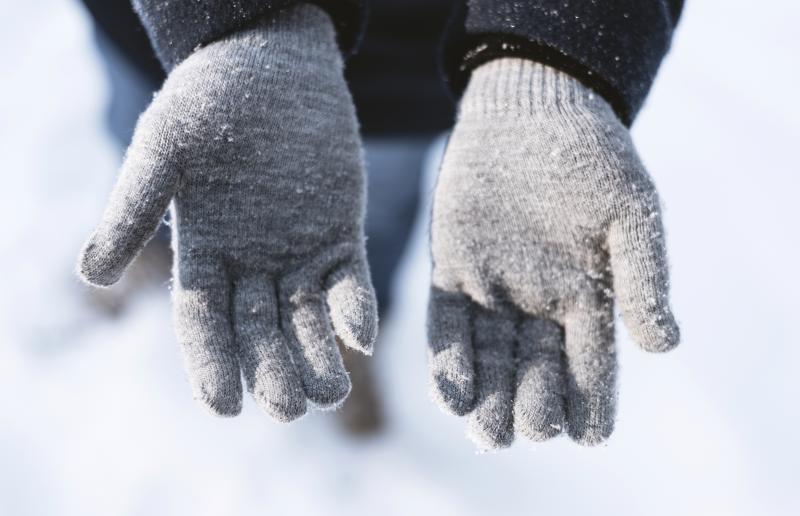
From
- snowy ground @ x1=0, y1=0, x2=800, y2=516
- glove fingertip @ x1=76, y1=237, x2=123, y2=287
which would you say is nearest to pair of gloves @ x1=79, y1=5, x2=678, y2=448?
glove fingertip @ x1=76, y1=237, x2=123, y2=287

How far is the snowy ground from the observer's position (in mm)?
1185

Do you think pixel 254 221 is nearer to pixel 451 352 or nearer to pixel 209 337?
pixel 209 337

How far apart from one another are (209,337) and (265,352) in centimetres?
7

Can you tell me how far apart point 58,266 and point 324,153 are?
0.90 m

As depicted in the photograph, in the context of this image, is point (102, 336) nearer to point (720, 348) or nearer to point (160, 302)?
point (160, 302)

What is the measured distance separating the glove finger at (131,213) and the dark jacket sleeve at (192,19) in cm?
17

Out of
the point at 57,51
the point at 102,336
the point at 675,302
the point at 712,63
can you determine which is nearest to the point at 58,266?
the point at 102,336

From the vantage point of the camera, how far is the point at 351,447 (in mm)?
1334

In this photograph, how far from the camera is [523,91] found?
2.89ft

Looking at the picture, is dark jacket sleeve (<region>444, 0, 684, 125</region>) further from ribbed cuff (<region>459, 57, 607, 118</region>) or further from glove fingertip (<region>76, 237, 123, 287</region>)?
glove fingertip (<region>76, 237, 123, 287</region>)

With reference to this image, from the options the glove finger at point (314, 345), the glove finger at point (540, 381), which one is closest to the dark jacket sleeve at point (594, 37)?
the glove finger at point (540, 381)

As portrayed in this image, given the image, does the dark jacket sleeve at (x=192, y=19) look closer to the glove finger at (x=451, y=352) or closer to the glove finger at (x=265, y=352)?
the glove finger at (x=265, y=352)

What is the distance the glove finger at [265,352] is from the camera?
29.2 inches

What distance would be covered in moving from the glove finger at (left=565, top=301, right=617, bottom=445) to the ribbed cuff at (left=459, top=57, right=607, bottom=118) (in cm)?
27
